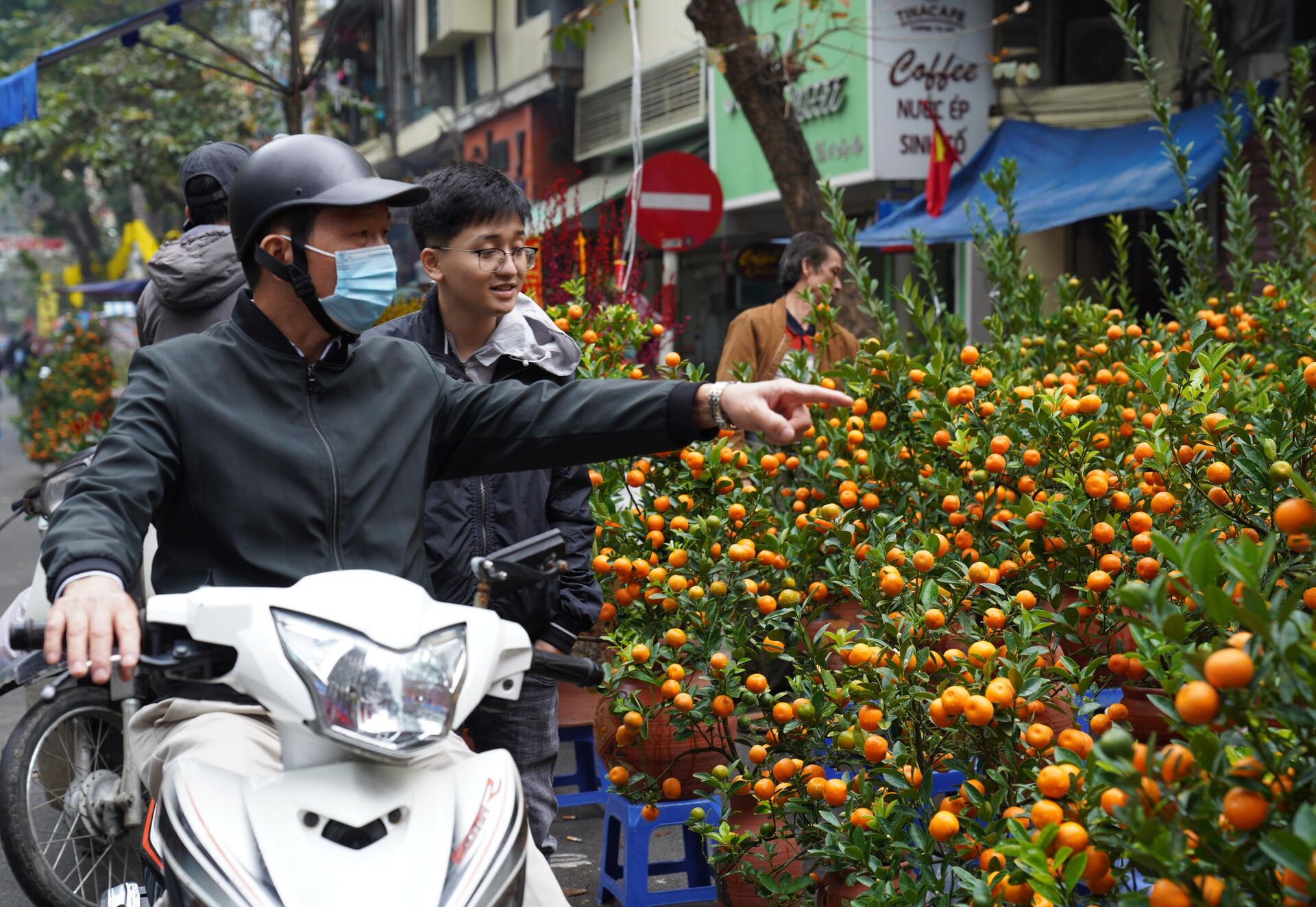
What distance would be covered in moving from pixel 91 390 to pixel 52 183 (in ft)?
30.3

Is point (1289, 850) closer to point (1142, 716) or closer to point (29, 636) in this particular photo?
point (29, 636)

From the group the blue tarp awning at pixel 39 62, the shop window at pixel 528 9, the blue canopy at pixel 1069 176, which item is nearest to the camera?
the blue canopy at pixel 1069 176

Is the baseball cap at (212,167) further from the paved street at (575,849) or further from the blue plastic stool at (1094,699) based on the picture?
the blue plastic stool at (1094,699)

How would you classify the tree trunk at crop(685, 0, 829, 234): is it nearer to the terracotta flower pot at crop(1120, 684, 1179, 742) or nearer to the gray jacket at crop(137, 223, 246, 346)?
the gray jacket at crop(137, 223, 246, 346)

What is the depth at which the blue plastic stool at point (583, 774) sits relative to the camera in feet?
15.3

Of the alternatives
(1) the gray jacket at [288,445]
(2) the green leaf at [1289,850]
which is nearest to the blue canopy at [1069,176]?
(1) the gray jacket at [288,445]

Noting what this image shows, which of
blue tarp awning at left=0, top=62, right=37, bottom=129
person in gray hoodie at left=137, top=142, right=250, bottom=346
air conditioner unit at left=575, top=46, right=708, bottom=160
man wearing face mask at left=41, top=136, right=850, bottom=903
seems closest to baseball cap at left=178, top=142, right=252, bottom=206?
person in gray hoodie at left=137, top=142, right=250, bottom=346

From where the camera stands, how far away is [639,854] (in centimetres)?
358

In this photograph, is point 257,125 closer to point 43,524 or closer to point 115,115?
point 115,115

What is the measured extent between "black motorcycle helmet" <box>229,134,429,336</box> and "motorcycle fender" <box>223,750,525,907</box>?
86 centimetres

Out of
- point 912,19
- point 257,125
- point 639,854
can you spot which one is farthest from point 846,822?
point 257,125

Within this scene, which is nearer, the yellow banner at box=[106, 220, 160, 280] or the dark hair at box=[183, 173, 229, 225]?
the dark hair at box=[183, 173, 229, 225]

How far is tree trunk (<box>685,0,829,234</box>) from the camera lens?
8.34m

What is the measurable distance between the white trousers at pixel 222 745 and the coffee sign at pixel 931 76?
12.4 m
